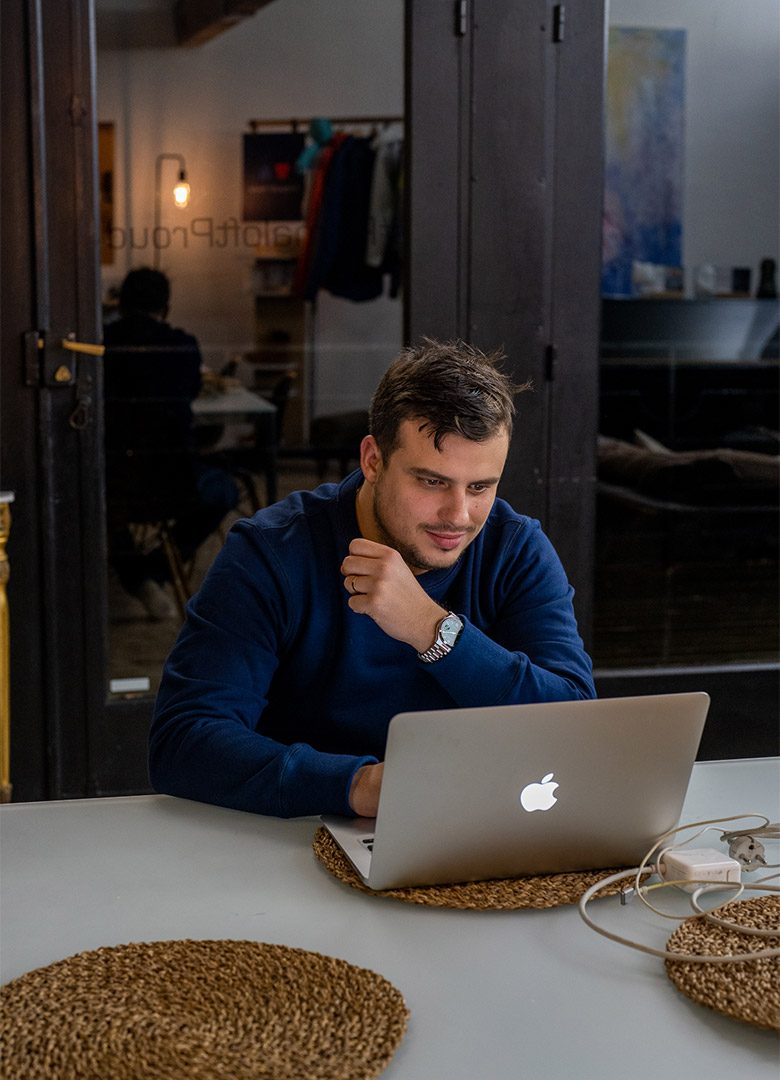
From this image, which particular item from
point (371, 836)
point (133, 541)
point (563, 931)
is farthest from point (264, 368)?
point (563, 931)

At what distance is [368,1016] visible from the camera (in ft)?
3.34

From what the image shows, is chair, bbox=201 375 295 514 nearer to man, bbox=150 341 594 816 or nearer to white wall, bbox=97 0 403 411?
white wall, bbox=97 0 403 411

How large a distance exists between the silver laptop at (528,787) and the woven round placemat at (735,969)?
14cm

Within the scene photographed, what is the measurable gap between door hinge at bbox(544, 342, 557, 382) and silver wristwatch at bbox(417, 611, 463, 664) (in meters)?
1.90

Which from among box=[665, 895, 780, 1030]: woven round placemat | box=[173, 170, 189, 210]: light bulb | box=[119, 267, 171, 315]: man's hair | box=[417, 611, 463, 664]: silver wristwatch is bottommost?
box=[665, 895, 780, 1030]: woven round placemat

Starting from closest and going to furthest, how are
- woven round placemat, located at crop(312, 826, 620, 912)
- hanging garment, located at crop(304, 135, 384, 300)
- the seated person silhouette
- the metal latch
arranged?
1. woven round placemat, located at crop(312, 826, 620, 912)
2. the metal latch
3. the seated person silhouette
4. hanging garment, located at crop(304, 135, 384, 300)

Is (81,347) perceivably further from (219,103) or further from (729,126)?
(729,126)

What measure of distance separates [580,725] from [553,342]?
232 cm

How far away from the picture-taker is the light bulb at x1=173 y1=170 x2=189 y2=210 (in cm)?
327

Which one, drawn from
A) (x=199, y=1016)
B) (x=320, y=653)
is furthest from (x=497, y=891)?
(x=320, y=653)

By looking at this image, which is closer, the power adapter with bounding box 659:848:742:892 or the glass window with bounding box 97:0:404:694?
the power adapter with bounding box 659:848:742:892

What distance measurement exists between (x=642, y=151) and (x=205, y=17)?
1139 mm

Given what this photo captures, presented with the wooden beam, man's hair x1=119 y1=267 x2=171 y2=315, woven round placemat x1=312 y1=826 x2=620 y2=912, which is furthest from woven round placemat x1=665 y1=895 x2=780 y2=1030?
the wooden beam

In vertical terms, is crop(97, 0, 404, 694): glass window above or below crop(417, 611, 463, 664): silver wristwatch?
above
